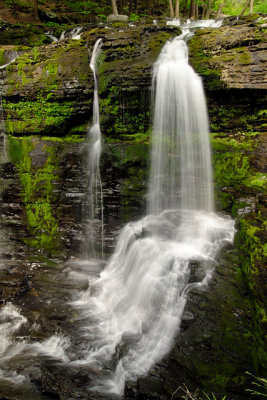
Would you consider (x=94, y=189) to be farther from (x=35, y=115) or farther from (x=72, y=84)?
(x=72, y=84)

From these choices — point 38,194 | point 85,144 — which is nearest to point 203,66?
point 85,144

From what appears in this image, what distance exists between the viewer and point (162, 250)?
5848 millimetres

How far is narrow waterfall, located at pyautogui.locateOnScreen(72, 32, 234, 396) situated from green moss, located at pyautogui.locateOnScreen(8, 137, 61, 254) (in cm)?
236

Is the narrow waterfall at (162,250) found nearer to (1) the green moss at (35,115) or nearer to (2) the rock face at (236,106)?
(2) the rock face at (236,106)

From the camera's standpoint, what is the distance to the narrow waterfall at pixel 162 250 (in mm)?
4566

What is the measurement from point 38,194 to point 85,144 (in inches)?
91.4

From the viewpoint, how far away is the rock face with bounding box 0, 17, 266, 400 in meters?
6.70

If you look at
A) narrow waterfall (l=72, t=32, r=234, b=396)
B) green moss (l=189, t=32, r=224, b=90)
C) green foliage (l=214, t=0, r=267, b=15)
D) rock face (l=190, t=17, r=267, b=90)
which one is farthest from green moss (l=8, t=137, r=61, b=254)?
green foliage (l=214, t=0, r=267, b=15)

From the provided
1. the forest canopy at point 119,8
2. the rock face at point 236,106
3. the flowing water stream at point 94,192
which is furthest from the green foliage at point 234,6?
the flowing water stream at point 94,192

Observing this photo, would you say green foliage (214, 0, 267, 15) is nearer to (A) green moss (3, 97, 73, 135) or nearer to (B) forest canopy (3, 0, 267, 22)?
(B) forest canopy (3, 0, 267, 22)

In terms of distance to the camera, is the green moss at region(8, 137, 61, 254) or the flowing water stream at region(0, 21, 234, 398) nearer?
the flowing water stream at region(0, 21, 234, 398)

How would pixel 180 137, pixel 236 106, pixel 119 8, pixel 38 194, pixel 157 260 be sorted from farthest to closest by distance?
pixel 119 8 < pixel 38 194 < pixel 180 137 < pixel 236 106 < pixel 157 260

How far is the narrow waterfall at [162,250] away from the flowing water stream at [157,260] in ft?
0.07

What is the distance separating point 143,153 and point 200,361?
5680 mm
